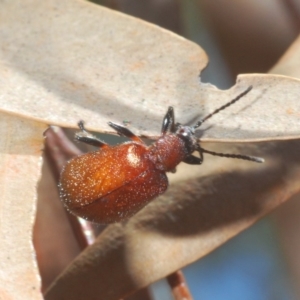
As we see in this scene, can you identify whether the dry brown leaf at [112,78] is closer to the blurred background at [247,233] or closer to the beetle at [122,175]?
the beetle at [122,175]

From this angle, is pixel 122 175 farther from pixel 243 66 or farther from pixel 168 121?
pixel 243 66

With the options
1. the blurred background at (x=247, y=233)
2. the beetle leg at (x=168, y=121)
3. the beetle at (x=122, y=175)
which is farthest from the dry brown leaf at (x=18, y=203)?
the blurred background at (x=247, y=233)

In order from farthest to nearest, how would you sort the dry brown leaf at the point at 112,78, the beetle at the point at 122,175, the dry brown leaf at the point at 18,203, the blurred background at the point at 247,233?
the blurred background at the point at 247,233 < the beetle at the point at 122,175 < the dry brown leaf at the point at 112,78 < the dry brown leaf at the point at 18,203

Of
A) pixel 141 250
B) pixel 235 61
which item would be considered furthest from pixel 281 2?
pixel 141 250

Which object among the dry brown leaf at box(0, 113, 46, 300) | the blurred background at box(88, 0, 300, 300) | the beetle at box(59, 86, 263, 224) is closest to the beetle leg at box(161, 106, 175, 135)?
the beetle at box(59, 86, 263, 224)

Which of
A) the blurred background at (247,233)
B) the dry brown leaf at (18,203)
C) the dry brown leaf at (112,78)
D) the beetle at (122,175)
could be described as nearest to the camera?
the dry brown leaf at (18,203)

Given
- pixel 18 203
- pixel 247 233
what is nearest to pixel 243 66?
pixel 247 233

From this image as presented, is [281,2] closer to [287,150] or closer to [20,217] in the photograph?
[287,150]
